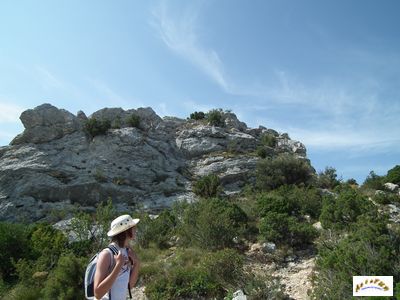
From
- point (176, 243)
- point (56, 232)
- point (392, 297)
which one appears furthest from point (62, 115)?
point (392, 297)

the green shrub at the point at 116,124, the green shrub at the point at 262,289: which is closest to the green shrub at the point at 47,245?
the green shrub at the point at 262,289

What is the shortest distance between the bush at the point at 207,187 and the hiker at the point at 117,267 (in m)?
20.6

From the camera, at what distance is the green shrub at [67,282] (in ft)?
31.8

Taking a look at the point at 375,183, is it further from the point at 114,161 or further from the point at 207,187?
the point at 114,161

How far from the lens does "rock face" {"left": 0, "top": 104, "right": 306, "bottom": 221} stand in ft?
81.0

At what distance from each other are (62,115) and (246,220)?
22115mm

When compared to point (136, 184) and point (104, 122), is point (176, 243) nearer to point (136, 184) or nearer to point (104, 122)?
point (136, 184)

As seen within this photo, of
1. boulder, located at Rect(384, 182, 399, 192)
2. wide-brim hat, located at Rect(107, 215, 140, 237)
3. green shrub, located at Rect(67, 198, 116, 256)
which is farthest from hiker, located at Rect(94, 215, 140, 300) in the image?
boulder, located at Rect(384, 182, 399, 192)

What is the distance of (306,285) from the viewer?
945 centimetres

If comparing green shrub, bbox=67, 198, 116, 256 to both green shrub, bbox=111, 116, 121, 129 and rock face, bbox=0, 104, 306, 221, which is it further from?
green shrub, bbox=111, 116, 121, 129

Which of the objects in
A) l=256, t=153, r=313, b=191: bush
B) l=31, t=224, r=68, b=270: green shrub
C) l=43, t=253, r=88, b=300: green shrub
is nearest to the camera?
l=43, t=253, r=88, b=300: green shrub

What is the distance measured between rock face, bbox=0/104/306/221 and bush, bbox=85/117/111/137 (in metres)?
0.42

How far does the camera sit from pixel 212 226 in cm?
1291

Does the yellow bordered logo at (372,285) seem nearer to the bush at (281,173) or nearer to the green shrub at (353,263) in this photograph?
the green shrub at (353,263)
